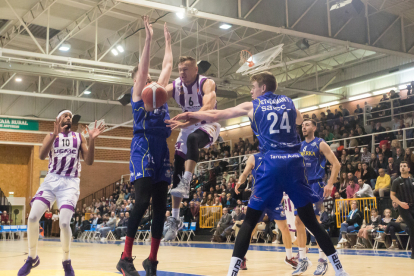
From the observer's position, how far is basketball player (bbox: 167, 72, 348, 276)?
3.85 m

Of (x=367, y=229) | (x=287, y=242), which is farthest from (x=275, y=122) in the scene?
(x=367, y=229)

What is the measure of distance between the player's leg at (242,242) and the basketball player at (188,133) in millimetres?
962

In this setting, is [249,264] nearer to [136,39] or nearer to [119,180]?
[136,39]

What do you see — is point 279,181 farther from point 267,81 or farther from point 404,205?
point 404,205

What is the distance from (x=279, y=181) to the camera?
3.86m

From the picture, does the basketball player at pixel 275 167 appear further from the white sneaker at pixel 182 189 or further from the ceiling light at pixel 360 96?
the ceiling light at pixel 360 96

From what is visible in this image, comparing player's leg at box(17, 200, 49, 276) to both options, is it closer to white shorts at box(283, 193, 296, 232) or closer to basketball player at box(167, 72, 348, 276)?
basketball player at box(167, 72, 348, 276)

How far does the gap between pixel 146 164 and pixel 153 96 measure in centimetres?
69

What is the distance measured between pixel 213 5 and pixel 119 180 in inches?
786

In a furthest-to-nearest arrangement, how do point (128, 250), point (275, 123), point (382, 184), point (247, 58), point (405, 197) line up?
point (247, 58)
point (382, 184)
point (405, 197)
point (128, 250)
point (275, 123)

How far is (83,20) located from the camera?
1762 cm

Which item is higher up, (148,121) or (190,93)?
(190,93)

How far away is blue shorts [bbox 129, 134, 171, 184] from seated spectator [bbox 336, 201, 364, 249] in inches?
340

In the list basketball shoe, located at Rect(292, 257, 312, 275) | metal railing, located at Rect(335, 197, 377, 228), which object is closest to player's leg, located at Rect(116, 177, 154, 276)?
basketball shoe, located at Rect(292, 257, 312, 275)
